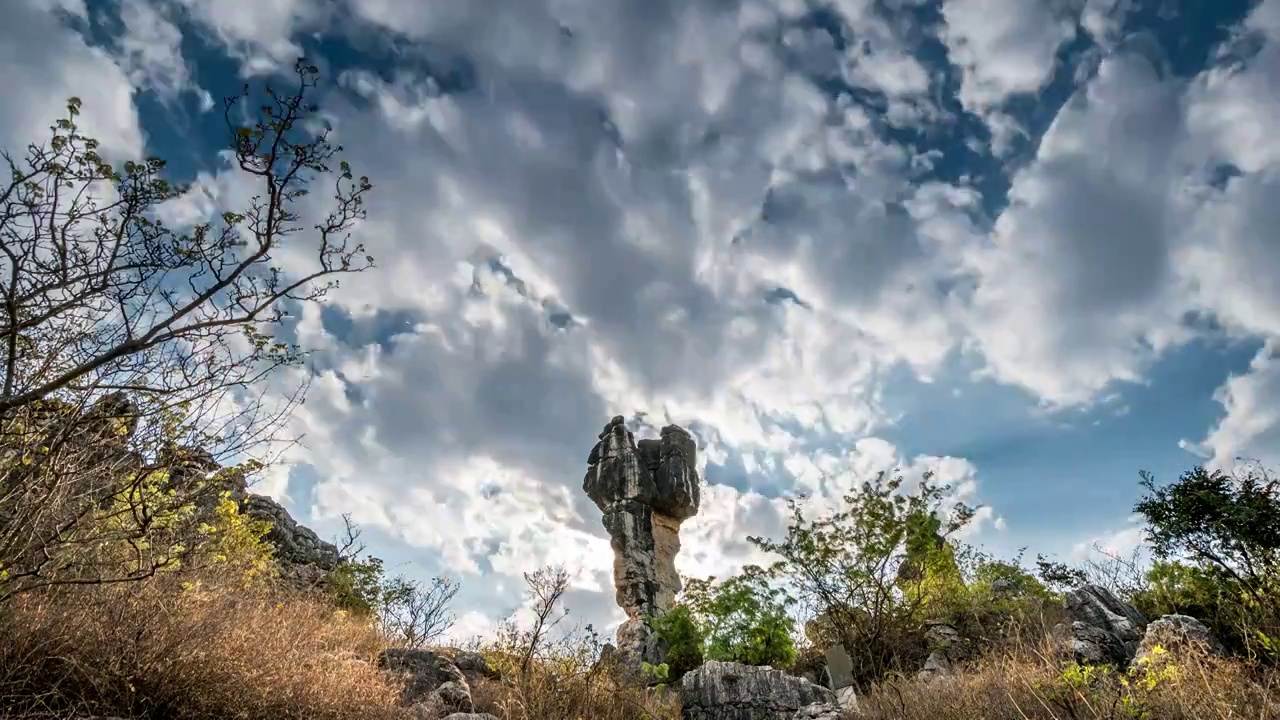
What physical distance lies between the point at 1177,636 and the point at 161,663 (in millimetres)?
12565

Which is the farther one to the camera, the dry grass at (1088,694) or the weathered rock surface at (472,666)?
the weathered rock surface at (472,666)

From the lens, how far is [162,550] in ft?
22.2

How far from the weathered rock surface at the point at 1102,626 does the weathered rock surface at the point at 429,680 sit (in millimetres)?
9389

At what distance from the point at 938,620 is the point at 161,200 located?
16797 millimetres

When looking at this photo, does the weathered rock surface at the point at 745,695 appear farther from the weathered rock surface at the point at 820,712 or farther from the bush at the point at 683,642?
the bush at the point at 683,642

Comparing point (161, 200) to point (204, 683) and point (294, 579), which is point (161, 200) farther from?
point (294, 579)

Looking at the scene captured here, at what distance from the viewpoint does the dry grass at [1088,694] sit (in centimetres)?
554

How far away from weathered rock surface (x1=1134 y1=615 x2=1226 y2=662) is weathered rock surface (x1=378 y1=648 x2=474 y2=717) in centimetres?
983

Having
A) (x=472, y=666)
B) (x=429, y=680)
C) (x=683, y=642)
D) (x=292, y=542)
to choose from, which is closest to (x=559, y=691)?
(x=429, y=680)

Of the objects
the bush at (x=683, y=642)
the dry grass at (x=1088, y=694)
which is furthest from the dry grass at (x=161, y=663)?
the bush at (x=683, y=642)

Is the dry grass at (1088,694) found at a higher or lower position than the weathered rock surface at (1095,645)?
lower

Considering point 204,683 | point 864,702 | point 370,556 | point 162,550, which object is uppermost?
point 370,556

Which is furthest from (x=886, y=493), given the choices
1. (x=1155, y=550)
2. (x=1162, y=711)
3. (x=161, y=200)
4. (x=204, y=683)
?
(x=161, y=200)

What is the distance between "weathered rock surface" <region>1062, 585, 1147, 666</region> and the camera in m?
9.34
